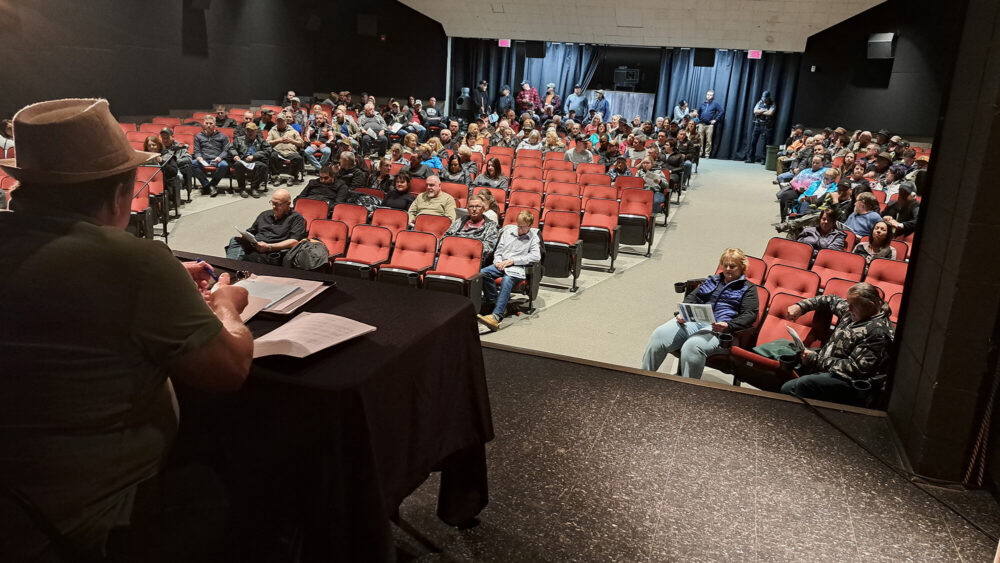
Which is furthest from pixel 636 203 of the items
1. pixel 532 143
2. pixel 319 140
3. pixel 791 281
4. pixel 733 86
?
pixel 733 86

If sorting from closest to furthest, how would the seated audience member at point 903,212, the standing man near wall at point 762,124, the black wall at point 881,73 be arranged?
the seated audience member at point 903,212 → the black wall at point 881,73 → the standing man near wall at point 762,124

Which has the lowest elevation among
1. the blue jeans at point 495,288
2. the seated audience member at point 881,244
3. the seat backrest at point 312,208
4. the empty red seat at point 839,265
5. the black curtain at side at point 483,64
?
the blue jeans at point 495,288

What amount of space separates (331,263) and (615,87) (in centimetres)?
1573

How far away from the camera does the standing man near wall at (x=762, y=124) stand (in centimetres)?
1766

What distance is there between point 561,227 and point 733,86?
1395 centimetres

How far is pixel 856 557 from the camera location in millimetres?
2352

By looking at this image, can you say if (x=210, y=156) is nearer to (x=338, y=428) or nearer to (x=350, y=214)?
(x=350, y=214)

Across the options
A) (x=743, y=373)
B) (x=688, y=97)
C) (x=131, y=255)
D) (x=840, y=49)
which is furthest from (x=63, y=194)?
(x=688, y=97)

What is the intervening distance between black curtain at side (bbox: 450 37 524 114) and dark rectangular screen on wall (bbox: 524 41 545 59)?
2.13 ft

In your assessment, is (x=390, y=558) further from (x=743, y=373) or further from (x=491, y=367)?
(x=743, y=373)

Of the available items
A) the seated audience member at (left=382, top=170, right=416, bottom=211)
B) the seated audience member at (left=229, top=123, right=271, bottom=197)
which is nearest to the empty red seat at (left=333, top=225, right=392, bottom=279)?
the seated audience member at (left=382, top=170, right=416, bottom=211)

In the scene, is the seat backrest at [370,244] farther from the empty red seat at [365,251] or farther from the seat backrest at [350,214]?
the seat backrest at [350,214]

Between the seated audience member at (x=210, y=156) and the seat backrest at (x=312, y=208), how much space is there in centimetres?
364

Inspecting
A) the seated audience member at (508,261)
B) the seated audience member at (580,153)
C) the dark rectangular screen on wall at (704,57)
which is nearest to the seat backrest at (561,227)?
the seated audience member at (508,261)
